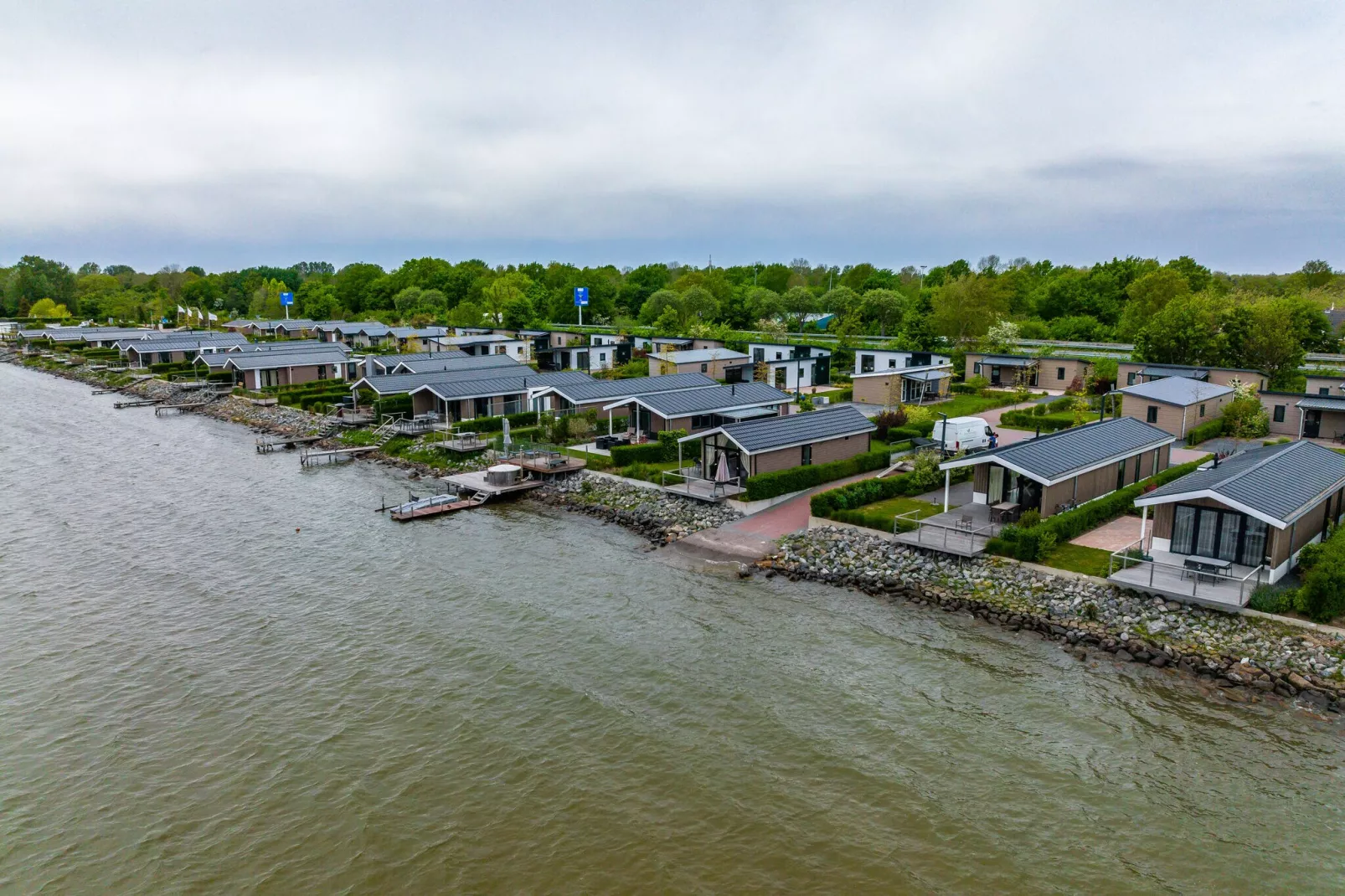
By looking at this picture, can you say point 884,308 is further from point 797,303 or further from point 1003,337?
point 1003,337

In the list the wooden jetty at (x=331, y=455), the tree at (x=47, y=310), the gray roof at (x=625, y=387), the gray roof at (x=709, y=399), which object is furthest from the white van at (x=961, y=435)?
the tree at (x=47, y=310)

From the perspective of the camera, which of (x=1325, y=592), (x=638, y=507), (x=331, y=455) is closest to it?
(x=1325, y=592)

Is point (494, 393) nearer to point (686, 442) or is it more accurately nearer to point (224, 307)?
point (686, 442)

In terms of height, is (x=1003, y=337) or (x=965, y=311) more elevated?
(x=965, y=311)

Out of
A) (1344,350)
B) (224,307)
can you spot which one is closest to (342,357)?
(1344,350)

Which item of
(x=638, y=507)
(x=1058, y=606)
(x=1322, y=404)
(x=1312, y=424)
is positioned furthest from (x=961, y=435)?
(x=1312, y=424)
